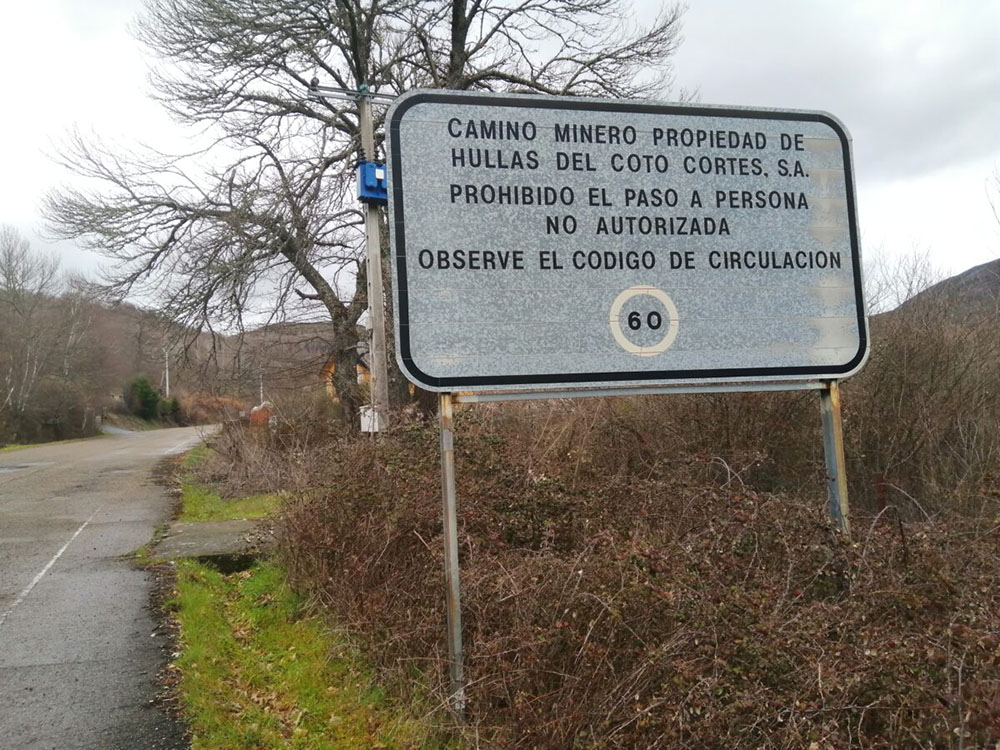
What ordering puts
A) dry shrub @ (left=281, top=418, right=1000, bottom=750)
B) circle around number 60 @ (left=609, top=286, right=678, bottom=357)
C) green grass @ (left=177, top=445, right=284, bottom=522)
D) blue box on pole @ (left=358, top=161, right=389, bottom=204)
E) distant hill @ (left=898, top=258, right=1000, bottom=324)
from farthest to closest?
green grass @ (left=177, top=445, right=284, bottom=522) < blue box on pole @ (left=358, top=161, right=389, bottom=204) < distant hill @ (left=898, top=258, right=1000, bottom=324) < circle around number 60 @ (left=609, top=286, right=678, bottom=357) < dry shrub @ (left=281, top=418, right=1000, bottom=750)

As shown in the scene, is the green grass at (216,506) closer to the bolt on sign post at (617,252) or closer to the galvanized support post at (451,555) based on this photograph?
the galvanized support post at (451,555)

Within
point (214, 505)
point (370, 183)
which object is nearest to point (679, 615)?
point (370, 183)

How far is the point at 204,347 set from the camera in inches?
705

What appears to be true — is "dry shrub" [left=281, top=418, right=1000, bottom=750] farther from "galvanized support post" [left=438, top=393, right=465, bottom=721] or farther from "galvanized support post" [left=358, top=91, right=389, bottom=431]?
"galvanized support post" [left=358, top=91, right=389, bottom=431]

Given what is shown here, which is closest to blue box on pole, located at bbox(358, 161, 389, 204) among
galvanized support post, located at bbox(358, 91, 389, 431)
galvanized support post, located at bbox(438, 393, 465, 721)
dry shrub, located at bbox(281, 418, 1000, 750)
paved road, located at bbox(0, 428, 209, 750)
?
galvanized support post, located at bbox(358, 91, 389, 431)

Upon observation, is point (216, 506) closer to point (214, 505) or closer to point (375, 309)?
point (214, 505)

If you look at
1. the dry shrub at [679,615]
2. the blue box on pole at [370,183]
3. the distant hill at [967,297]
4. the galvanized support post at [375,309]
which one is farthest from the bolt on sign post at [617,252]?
the galvanized support post at [375,309]

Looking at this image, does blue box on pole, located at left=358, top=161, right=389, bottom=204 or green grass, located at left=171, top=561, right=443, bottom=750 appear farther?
blue box on pole, located at left=358, top=161, right=389, bottom=204

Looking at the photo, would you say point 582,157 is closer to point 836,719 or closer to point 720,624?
point 720,624

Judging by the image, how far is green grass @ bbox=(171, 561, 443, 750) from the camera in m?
3.84

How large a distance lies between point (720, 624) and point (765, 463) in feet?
15.4

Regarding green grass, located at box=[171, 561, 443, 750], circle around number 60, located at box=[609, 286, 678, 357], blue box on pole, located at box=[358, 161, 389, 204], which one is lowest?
green grass, located at box=[171, 561, 443, 750]

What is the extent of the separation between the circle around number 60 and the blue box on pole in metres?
7.16

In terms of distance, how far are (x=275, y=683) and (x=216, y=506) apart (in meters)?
8.54
